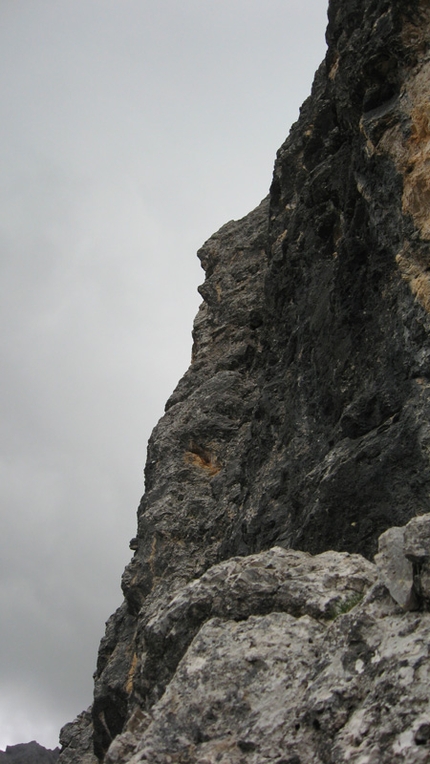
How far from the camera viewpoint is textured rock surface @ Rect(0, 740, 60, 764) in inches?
3777

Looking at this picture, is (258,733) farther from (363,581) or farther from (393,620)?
(363,581)

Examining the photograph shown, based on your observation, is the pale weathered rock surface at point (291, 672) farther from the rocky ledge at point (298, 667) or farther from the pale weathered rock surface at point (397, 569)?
the pale weathered rock surface at point (397, 569)

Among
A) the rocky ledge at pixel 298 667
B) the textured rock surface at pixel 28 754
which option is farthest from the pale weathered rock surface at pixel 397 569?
the textured rock surface at pixel 28 754

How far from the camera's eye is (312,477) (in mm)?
15969

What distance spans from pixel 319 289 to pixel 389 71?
5.51 metres

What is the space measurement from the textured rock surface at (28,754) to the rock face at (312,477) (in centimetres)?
7862

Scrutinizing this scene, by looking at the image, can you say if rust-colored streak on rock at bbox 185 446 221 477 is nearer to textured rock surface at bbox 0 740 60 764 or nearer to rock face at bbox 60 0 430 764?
rock face at bbox 60 0 430 764

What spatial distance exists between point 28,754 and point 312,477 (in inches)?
3930

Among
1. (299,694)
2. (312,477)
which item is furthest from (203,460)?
(299,694)

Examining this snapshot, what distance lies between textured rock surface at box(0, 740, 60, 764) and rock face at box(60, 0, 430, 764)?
258 ft

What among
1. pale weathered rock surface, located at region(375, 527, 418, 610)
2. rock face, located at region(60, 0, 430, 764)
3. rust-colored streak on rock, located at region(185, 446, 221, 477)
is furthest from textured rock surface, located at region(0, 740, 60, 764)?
pale weathered rock surface, located at region(375, 527, 418, 610)

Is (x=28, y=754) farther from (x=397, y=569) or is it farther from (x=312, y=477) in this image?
(x=397, y=569)

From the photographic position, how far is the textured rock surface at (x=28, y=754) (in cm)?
9594

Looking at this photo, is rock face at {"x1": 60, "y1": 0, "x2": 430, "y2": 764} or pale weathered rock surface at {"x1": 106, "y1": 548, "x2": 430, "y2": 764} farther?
rock face at {"x1": 60, "y1": 0, "x2": 430, "y2": 764}
